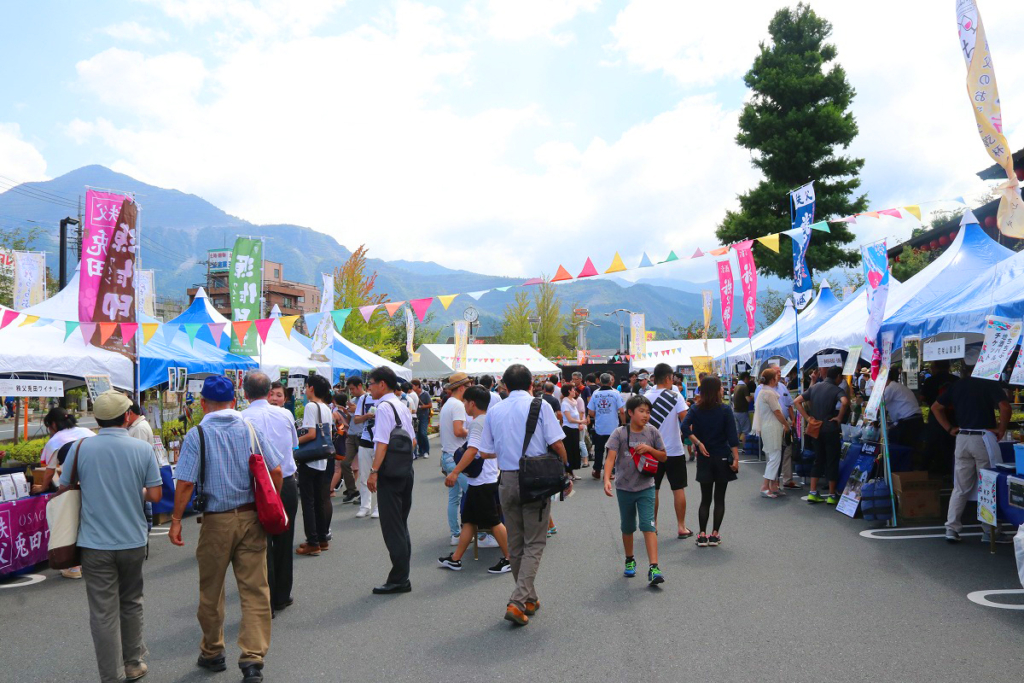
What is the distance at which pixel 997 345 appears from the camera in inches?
257

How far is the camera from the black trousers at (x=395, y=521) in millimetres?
5828

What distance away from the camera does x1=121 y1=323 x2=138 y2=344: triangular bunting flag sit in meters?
9.45

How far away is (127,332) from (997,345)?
10.2 m

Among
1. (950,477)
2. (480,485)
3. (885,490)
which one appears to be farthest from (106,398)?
(950,477)

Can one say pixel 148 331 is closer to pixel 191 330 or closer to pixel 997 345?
pixel 191 330

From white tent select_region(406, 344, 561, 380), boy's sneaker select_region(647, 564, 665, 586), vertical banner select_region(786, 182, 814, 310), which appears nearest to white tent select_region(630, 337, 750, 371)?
white tent select_region(406, 344, 561, 380)

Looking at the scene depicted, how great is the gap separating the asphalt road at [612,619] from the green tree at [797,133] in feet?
66.9

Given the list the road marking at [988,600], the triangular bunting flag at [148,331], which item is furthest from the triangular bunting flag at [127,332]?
the road marking at [988,600]

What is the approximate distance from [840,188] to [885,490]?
65.6 ft

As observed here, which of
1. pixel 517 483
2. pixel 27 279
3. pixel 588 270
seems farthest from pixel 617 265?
pixel 27 279

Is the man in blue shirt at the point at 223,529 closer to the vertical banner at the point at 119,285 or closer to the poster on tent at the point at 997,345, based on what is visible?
the vertical banner at the point at 119,285

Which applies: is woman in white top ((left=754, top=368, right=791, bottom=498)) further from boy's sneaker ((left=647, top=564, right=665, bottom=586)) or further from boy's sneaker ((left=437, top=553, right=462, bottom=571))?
boy's sneaker ((left=437, top=553, right=462, bottom=571))

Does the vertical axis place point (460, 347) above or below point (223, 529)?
above

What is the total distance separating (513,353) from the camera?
33.2 m
